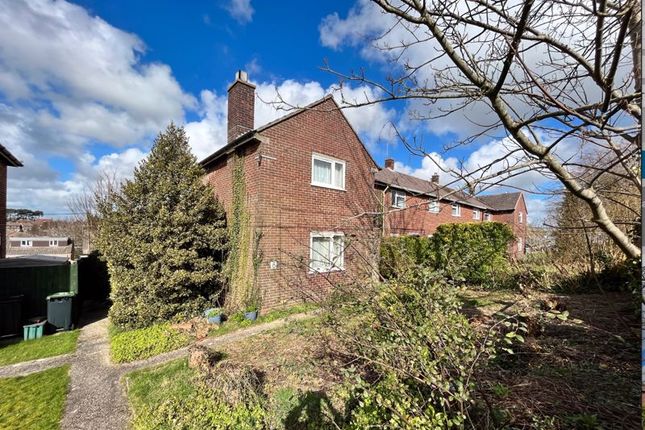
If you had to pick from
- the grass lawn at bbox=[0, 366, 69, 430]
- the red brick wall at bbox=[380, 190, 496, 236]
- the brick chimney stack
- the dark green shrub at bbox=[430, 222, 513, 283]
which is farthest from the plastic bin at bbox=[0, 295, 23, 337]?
the red brick wall at bbox=[380, 190, 496, 236]

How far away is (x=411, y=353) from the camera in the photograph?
243cm

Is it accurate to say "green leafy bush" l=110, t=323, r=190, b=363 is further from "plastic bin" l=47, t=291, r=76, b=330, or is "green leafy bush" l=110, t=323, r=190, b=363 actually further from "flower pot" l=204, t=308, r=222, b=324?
"plastic bin" l=47, t=291, r=76, b=330

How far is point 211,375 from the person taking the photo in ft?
14.6

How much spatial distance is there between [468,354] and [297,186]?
25.1 ft

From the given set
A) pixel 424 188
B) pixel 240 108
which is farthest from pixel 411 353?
pixel 424 188

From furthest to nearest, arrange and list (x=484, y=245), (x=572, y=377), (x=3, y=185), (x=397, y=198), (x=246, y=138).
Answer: (x=397, y=198) → (x=484, y=245) → (x=3, y=185) → (x=246, y=138) → (x=572, y=377)

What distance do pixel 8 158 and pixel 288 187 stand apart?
10772 mm

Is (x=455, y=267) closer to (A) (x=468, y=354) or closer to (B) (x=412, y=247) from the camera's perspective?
(A) (x=468, y=354)

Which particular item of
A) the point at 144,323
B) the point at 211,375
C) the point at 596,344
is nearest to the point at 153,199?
the point at 144,323

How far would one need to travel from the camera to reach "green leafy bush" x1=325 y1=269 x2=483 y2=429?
218 centimetres

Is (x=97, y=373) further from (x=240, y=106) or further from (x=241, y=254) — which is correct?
(x=240, y=106)

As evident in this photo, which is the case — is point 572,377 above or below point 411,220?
below

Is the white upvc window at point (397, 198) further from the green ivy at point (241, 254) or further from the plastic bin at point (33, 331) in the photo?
the plastic bin at point (33, 331)

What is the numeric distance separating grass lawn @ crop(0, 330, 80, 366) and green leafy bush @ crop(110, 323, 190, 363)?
880 millimetres
